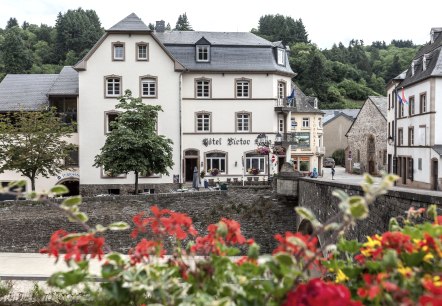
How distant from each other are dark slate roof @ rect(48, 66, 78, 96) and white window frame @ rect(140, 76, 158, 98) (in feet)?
13.3

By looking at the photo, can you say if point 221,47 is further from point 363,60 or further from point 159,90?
point 363,60

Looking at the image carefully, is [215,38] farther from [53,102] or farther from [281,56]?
[53,102]

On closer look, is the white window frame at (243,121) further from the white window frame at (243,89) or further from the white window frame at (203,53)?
the white window frame at (203,53)

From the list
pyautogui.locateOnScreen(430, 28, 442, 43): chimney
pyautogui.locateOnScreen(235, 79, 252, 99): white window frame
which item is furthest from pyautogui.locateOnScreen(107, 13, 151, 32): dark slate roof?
pyautogui.locateOnScreen(430, 28, 442, 43): chimney

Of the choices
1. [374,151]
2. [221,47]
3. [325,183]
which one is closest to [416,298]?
[325,183]

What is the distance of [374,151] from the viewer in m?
A: 51.8

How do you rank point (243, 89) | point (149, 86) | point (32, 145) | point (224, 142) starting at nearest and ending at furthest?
point (32, 145) → point (149, 86) → point (224, 142) → point (243, 89)

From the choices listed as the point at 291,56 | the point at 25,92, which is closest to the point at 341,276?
the point at 25,92

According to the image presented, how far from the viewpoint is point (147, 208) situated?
1034 inches

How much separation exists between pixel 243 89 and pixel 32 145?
1330cm

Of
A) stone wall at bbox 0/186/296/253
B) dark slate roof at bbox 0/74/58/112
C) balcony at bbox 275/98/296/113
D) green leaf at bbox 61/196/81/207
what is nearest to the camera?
green leaf at bbox 61/196/81/207

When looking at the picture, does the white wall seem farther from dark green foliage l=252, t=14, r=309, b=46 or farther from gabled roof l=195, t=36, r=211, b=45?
dark green foliage l=252, t=14, r=309, b=46

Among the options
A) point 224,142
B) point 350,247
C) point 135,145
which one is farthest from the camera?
point 224,142

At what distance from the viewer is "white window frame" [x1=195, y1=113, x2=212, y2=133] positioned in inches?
1356
